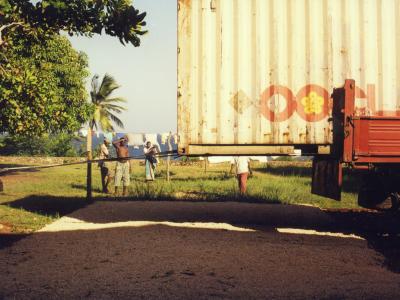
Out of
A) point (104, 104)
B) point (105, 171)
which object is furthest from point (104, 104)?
point (105, 171)

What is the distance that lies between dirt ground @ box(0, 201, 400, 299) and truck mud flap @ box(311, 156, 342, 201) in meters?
0.76

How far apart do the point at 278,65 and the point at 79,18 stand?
3836 millimetres

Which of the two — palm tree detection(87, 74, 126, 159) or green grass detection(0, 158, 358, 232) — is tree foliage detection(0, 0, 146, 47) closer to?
green grass detection(0, 158, 358, 232)

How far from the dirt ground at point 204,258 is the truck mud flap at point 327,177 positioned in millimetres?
756

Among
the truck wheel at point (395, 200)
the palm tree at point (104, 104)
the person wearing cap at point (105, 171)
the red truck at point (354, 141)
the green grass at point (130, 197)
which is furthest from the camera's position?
the palm tree at point (104, 104)

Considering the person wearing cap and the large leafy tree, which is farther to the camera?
the person wearing cap

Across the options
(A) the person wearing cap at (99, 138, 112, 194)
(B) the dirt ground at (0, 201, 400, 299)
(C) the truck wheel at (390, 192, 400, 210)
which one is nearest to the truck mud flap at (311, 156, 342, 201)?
(B) the dirt ground at (0, 201, 400, 299)

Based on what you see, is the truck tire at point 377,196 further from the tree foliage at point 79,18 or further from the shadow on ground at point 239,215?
the tree foliage at point 79,18

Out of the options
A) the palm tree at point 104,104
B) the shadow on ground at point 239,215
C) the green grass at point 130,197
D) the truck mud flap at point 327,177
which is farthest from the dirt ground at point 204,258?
the palm tree at point 104,104

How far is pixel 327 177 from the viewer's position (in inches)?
221

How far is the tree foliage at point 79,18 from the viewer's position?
7.29m

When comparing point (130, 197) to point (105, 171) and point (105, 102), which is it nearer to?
point (105, 171)

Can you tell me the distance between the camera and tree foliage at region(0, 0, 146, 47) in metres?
7.29

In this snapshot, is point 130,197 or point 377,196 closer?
point 377,196
